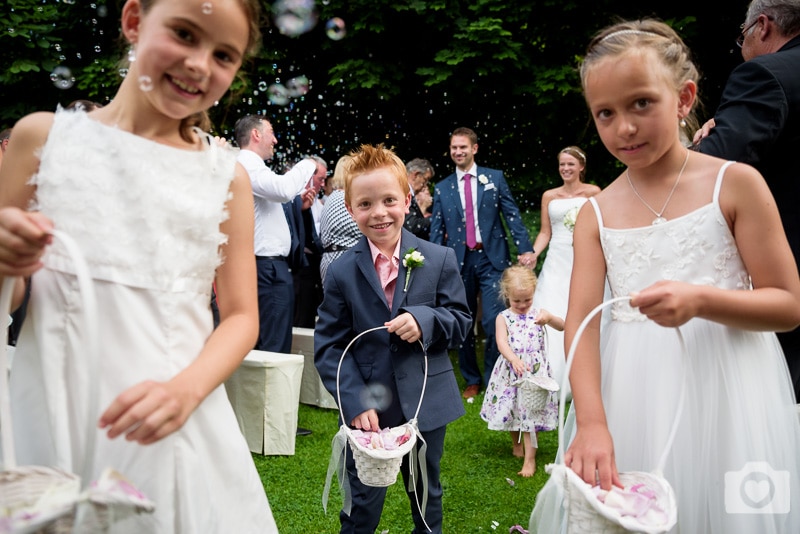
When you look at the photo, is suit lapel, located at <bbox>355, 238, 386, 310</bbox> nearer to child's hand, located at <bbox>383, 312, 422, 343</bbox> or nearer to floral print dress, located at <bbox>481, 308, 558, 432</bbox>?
child's hand, located at <bbox>383, 312, 422, 343</bbox>

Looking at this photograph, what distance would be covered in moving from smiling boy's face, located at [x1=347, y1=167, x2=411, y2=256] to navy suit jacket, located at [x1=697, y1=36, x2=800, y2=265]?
1.30 metres

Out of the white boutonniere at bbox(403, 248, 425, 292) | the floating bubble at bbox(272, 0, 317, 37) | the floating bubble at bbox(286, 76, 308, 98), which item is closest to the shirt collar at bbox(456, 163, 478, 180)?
the floating bubble at bbox(286, 76, 308, 98)

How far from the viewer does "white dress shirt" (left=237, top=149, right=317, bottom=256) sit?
618 centimetres

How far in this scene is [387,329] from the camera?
10.3 feet

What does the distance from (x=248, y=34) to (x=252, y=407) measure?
4150 millimetres

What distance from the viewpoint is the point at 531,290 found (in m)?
5.69

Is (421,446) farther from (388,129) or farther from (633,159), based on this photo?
(388,129)

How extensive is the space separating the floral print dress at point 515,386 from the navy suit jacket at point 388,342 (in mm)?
2080

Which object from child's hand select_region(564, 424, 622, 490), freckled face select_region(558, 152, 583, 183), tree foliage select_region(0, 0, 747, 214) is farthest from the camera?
tree foliage select_region(0, 0, 747, 214)

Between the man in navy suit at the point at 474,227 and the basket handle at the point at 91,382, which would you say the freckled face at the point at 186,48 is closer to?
the basket handle at the point at 91,382

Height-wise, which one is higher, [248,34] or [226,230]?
[248,34]

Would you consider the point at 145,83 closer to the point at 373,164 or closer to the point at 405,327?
the point at 405,327

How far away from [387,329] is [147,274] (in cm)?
155

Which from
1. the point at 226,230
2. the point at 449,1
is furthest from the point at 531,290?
the point at 449,1
